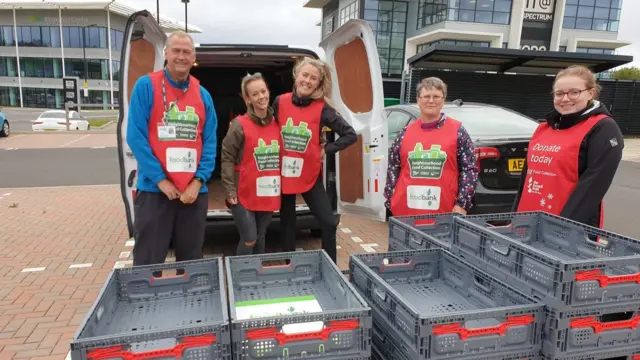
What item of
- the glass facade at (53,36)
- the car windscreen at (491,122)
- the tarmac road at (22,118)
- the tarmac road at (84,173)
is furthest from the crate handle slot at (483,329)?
the glass facade at (53,36)

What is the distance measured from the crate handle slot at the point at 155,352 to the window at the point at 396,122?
16.0ft

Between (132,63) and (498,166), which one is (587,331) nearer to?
(498,166)

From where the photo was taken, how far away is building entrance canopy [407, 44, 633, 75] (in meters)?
14.2

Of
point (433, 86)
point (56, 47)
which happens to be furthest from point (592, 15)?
point (56, 47)

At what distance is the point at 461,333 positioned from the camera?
5.32ft

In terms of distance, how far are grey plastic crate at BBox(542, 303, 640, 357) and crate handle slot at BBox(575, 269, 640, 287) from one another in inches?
3.8

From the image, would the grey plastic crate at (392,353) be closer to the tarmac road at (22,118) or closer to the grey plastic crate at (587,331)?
the grey plastic crate at (587,331)

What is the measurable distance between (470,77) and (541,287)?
1648cm

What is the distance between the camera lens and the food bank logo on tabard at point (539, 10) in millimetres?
32031

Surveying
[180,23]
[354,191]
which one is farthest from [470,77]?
[180,23]

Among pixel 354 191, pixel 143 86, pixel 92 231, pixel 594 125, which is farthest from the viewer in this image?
pixel 92 231

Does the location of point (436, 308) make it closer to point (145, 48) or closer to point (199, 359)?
point (199, 359)

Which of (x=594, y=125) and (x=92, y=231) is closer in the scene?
(x=594, y=125)

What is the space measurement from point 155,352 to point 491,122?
16.1 ft
